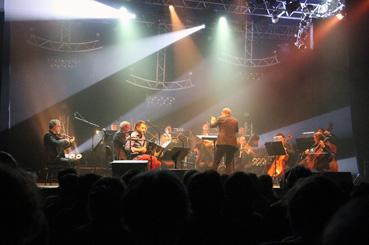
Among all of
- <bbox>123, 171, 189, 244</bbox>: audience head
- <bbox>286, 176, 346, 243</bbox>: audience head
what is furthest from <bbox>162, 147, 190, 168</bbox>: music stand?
<bbox>123, 171, 189, 244</bbox>: audience head

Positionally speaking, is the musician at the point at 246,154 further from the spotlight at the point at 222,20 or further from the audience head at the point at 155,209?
the audience head at the point at 155,209

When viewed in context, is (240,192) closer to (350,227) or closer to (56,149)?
(350,227)

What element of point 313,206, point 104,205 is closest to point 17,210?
point 313,206

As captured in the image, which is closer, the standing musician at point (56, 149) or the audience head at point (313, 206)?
the audience head at point (313, 206)

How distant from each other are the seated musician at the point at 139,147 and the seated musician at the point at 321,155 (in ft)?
16.1

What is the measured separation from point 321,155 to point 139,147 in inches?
220

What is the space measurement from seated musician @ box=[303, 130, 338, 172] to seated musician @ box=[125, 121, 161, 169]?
4911 mm

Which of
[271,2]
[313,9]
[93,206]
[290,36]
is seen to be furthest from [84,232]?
[290,36]

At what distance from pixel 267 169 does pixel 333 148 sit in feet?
7.40

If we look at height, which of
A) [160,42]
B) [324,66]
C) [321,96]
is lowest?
[321,96]

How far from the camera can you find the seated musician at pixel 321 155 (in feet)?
43.2

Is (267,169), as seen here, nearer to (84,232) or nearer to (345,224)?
(84,232)

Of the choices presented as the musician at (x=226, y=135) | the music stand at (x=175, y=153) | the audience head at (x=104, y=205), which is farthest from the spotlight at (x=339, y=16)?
the audience head at (x=104, y=205)

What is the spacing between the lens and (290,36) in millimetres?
18031
